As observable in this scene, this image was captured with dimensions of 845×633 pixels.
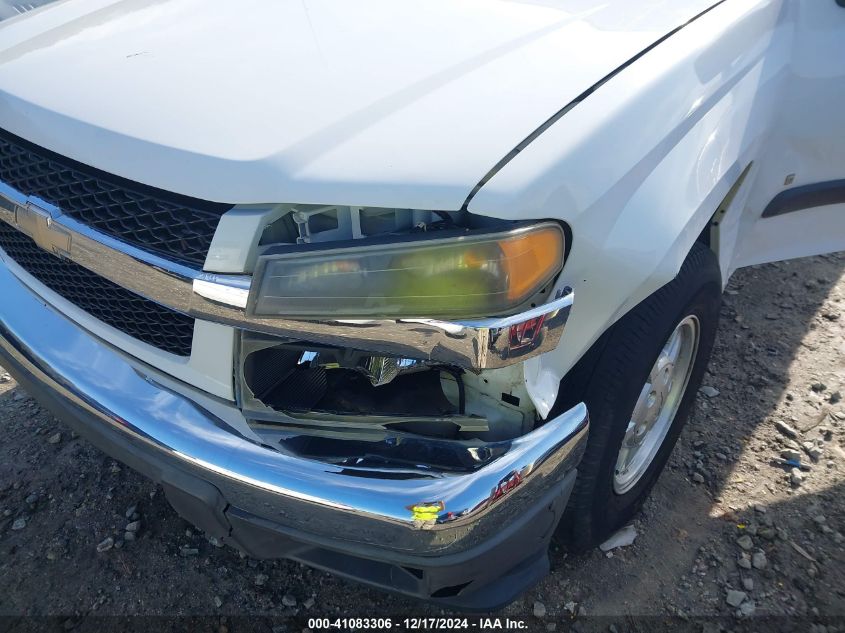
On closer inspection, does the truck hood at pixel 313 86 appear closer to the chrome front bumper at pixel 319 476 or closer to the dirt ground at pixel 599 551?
the chrome front bumper at pixel 319 476

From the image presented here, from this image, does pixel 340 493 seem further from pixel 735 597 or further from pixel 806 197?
pixel 806 197

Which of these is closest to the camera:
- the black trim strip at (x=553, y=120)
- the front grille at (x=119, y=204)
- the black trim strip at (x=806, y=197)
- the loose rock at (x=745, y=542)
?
the black trim strip at (x=553, y=120)

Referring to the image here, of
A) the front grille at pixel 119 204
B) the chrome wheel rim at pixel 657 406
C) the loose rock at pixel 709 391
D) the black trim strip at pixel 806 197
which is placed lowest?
the loose rock at pixel 709 391

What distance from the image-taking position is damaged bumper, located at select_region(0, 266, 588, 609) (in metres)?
1.37

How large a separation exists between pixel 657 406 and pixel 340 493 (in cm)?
119

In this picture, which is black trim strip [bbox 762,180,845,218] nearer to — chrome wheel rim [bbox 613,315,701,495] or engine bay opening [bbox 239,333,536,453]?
chrome wheel rim [bbox 613,315,701,495]

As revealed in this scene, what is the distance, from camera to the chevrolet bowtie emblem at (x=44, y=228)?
5.39 feet

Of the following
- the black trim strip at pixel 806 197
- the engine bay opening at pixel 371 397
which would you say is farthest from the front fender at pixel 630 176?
the black trim strip at pixel 806 197

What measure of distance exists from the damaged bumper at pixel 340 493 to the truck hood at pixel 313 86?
0.51 m

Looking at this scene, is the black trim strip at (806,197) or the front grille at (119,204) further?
the black trim strip at (806,197)

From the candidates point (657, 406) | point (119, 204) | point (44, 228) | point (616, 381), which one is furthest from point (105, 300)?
point (657, 406)

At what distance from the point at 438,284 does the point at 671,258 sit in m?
0.62

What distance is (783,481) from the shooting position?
8.00 ft

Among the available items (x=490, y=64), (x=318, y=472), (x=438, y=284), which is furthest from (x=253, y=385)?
(x=490, y=64)
